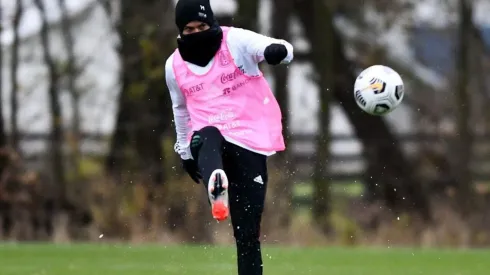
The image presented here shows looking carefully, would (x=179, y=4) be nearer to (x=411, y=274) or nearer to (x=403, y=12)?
(x=411, y=274)

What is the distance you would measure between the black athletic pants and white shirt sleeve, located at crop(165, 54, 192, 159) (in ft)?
1.18

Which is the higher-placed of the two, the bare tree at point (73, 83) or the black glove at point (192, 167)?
the bare tree at point (73, 83)

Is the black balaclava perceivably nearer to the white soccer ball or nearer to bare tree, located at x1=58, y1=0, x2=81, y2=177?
the white soccer ball

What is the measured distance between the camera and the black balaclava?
26.4 ft

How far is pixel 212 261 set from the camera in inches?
493

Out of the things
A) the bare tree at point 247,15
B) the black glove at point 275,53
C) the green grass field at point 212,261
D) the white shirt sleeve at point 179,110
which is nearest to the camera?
the black glove at point 275,53

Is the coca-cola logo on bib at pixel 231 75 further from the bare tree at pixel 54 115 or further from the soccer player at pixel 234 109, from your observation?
the bare tree at pixel 54 115

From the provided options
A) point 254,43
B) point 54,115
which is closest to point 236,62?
point 254,43

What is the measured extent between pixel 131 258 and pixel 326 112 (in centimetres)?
570

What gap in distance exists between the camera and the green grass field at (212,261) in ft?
37.5

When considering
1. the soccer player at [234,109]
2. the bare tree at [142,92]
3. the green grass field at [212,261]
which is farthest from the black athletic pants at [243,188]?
the bare tree at [142,92]

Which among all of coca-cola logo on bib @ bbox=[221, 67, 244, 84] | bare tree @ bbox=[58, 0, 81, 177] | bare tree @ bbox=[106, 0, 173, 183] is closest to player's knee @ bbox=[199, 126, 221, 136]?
coca-cola logo on bib @ bbox=[221, 67, 244, 84]

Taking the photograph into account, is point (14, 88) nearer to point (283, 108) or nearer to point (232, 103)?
point (283, 108)

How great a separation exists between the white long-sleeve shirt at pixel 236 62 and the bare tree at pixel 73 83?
9825 mm
